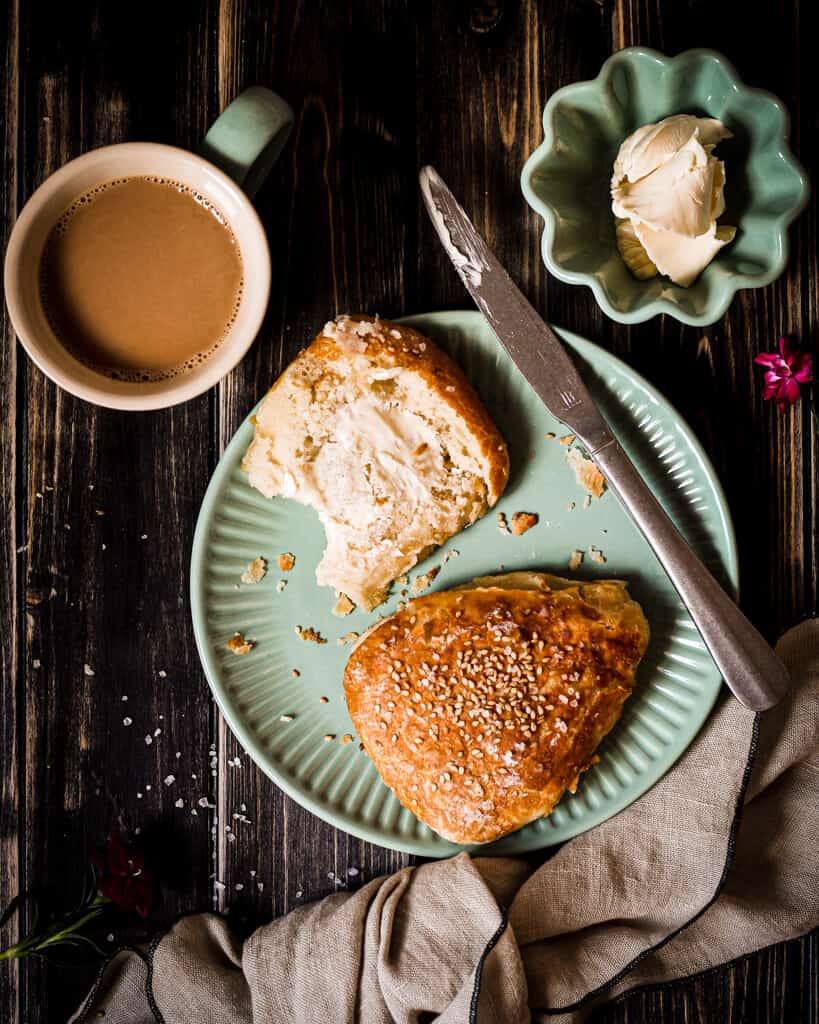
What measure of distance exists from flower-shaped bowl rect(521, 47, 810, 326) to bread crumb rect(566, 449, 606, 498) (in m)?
0.31

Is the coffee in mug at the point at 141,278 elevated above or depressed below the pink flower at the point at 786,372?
above

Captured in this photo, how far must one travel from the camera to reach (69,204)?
4.98ft

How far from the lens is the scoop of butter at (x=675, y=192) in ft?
4.46

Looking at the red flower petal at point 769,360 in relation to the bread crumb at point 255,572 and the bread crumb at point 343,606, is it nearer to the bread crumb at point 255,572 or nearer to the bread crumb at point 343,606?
the bread crumb at point 343,606

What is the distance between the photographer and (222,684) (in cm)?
168

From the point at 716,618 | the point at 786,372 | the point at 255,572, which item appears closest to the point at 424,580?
the point at 255,572

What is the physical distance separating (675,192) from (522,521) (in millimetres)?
653

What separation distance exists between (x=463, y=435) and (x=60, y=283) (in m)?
0.80

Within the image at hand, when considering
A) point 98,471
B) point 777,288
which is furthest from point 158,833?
point 777,288

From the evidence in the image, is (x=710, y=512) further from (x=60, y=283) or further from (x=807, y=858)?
(x=60, y=283)

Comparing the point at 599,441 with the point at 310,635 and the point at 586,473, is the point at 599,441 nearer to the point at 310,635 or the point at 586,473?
the point at 586,473

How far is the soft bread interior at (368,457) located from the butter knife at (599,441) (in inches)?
7.3

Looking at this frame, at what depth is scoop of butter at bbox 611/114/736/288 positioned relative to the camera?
1.36m

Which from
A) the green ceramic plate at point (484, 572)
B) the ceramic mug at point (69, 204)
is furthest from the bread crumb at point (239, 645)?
the ceramic mug at point (69, 204)
